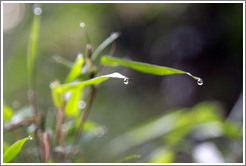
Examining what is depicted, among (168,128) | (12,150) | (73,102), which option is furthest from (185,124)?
(12,150)

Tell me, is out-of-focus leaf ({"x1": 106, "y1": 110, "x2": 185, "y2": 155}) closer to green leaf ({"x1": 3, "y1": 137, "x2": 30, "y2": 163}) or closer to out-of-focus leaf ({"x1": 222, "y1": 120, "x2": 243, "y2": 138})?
out-of-focus leaf ({"x1": 222, "y1": 120, "x2": 243, "y2": 138})

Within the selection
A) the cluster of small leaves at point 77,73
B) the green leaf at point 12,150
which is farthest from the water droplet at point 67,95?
the green leaf at point 12,150

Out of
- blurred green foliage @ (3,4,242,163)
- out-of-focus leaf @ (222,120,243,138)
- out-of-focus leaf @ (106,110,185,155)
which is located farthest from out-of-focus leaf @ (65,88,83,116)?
blurred green foliage @ (3,4,242,163)

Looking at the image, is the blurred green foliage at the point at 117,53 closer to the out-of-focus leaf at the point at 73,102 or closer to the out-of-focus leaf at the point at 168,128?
the out-of-focus leaf at the point at 168,128

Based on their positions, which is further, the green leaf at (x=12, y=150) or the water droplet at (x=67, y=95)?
the water droplet at (x=67, y=95)

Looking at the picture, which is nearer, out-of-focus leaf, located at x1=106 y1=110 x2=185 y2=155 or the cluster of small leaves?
the cluster of small leaves

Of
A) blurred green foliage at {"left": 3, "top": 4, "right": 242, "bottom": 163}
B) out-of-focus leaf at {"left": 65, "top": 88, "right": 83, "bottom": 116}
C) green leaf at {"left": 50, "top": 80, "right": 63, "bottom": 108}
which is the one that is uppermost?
green leaf at {"left": 50, "top": 80, "right": 63, "bottom": 108}

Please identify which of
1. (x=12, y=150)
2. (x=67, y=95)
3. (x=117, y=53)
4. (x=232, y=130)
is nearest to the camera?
(x=12, y=150)

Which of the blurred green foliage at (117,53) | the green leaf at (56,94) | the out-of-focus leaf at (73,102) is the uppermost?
the green leaf at (56,94)

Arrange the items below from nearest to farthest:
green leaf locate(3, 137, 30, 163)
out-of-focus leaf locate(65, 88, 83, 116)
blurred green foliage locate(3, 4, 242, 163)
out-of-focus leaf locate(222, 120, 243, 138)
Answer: green leaf locate(3, 137, 30, 163), out-of-focus leaf locate(65, 88, 83, 116), out-of-focus leaf locate(222, 120, 243, 138), blurred green foliage locate(3, 4, 242, 163)

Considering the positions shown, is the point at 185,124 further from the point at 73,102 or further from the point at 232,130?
the point at 73,102

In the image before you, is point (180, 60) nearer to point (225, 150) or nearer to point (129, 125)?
point (129, 125)

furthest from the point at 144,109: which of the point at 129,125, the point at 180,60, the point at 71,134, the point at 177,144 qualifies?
the point at 71,134
